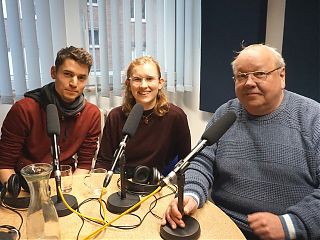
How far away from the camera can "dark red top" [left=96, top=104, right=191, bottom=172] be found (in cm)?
187

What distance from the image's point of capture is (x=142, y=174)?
128 centimetres

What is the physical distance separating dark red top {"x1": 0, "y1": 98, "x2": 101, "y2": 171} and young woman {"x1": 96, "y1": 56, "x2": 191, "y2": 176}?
0.09 metres

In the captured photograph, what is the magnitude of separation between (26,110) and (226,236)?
1316 millimetres

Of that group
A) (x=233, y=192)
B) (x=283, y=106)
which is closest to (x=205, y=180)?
(x=233, y=192)

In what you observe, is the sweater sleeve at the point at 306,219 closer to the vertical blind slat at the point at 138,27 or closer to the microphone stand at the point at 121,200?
the microphone stand at the point at 121,200

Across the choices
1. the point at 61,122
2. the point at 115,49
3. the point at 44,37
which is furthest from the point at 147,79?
the point at 44,37

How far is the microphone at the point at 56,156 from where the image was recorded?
95cm

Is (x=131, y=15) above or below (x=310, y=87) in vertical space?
above

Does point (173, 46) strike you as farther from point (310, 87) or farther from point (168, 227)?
point (168, 227)

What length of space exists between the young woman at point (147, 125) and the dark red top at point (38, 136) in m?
0.09

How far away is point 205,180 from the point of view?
129cm

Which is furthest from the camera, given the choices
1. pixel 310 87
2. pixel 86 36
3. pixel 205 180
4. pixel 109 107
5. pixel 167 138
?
pixel 109 107

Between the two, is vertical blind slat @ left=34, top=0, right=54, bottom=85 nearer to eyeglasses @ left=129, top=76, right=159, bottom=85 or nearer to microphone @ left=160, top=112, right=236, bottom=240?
eyeglasses @ left=129, top=76, right=159, bottom=85

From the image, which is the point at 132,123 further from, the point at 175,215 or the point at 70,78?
the point at 70,78
